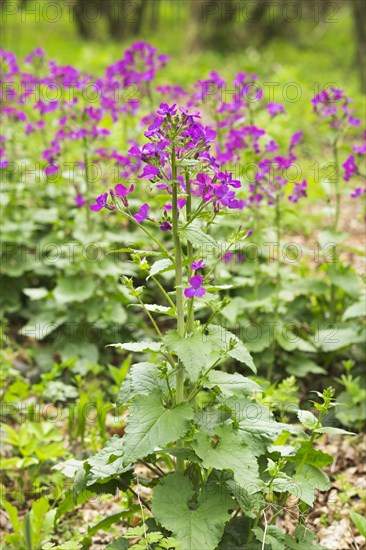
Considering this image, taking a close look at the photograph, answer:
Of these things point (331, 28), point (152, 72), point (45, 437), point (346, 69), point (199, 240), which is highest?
point (331, 28)

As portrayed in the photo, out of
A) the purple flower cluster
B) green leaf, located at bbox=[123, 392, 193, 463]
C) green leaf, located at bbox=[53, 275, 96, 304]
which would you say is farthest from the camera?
green leaf, located at bbox=[53, 275, 96, 304]

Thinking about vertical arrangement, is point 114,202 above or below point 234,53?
below

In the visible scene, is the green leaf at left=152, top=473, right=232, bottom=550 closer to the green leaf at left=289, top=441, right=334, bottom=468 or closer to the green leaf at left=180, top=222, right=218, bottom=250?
the green leaf at left=289, top=441, right=334, bottom=468

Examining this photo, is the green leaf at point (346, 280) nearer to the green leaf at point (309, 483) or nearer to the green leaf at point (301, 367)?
the green leaf at point (301, 367)

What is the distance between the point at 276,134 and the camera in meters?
7.67

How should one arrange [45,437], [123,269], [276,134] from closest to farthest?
1. [45,437]
2. [123,269]
3. [276,134]

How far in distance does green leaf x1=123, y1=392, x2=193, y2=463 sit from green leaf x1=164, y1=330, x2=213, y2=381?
14 cm

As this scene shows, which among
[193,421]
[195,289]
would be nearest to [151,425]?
[193,421]

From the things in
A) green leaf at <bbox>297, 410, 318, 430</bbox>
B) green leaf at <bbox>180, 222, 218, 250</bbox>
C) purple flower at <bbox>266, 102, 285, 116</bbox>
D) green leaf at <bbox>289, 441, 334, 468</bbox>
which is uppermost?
purple flower at <bbox>266, 102, 285, 116</bbox>

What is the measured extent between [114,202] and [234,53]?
45.0ft

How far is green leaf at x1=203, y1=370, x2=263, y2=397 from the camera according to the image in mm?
2330

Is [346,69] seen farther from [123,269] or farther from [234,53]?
[123,269]

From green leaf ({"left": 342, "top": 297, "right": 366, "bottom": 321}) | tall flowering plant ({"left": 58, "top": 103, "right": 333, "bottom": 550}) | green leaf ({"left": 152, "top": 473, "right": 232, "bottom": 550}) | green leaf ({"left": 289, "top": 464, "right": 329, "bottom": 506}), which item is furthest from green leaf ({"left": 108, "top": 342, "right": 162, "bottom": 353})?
green leaf ({"left": 342, "top": 297, "right": 366, "bottom": 321})

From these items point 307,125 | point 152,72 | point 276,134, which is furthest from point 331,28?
point 152,72
